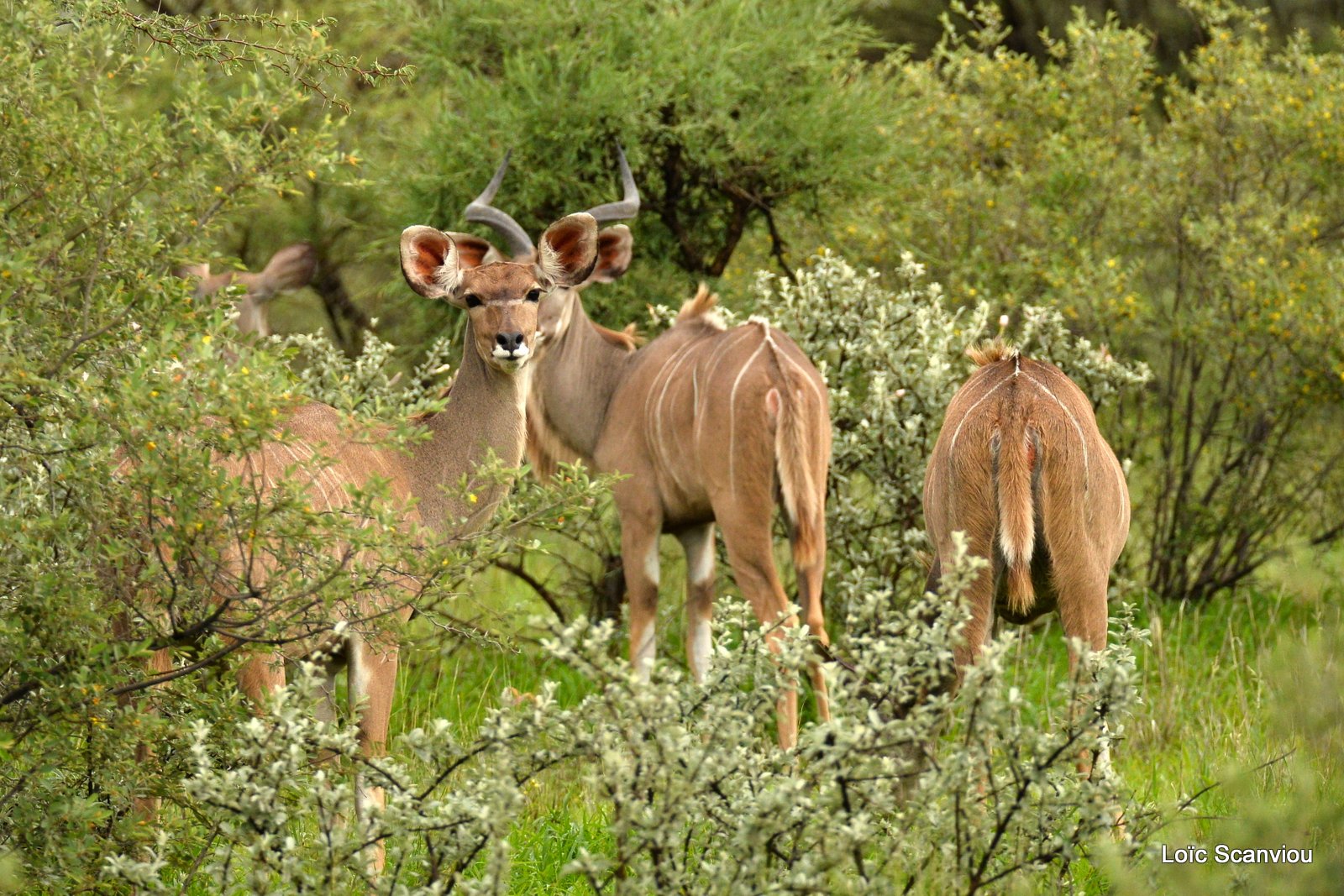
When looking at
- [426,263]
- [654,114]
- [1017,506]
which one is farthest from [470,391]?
[654,114]

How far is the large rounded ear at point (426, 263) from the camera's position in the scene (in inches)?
178

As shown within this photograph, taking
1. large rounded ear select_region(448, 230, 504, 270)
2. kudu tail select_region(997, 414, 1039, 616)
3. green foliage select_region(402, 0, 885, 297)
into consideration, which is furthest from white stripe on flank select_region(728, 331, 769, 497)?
green foliage select_region(402, 0, 885, 297)

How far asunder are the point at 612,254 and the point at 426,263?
1295mm

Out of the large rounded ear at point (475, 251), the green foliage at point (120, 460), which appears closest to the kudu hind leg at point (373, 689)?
the green foliage at point (120, 460)

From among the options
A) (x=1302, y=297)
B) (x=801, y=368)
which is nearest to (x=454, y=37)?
(x=801, y=368)

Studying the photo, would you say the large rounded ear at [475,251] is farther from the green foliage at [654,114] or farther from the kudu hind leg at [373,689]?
the kudu hind leg at [373,689]

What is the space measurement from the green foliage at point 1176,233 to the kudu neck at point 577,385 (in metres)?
1.63

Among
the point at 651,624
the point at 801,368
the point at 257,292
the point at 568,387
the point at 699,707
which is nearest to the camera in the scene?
the point at 699,707

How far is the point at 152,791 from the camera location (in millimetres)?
3141

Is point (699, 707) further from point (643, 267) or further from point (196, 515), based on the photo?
point (643, 267)

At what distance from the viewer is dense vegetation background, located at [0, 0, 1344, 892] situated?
2885 millimetres

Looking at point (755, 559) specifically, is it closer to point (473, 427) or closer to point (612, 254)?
point (473, 427)

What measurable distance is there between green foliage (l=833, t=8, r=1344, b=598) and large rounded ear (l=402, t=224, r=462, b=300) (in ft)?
9.02

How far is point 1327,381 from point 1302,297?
1.20 feet
